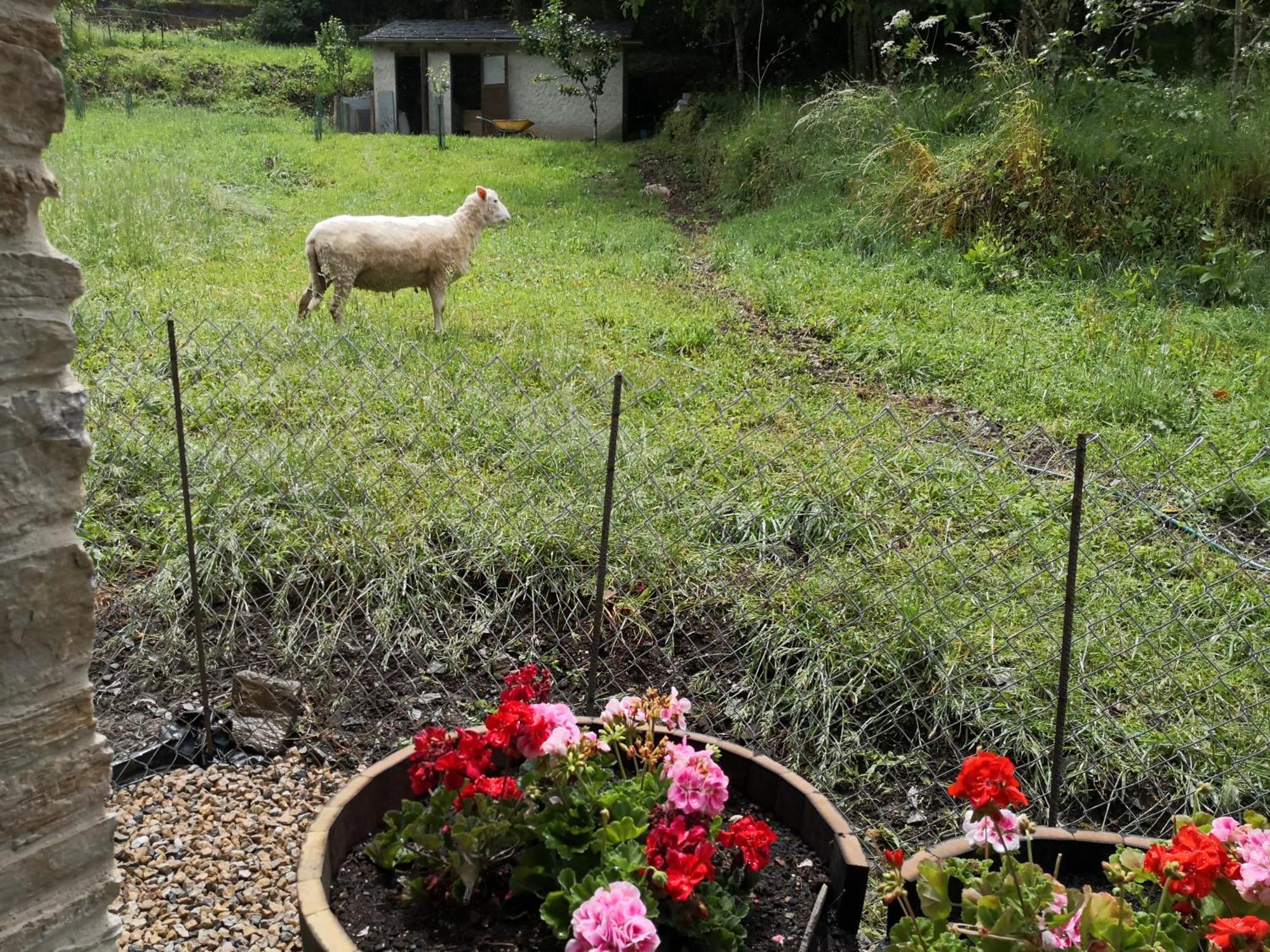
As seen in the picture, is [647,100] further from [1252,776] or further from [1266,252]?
[1252,776]

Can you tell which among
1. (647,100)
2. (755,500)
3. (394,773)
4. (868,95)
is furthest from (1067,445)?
(647,100)

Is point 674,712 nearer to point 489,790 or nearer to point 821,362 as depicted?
point 489,790

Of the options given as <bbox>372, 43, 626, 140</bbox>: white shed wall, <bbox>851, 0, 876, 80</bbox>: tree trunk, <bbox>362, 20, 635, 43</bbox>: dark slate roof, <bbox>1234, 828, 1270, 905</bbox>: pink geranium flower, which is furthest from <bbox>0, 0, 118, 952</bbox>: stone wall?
<bbox>362, 20, 635, 43</bbox>: dark slate roof

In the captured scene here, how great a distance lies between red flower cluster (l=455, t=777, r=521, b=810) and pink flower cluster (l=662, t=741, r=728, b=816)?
0.31m

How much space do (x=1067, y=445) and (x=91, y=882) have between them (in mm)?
4756

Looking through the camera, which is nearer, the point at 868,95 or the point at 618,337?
the point at 618,337

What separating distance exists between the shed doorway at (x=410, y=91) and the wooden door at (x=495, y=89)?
1.83 metres

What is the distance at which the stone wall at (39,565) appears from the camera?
66.4 inches

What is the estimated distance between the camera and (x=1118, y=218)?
8398mm

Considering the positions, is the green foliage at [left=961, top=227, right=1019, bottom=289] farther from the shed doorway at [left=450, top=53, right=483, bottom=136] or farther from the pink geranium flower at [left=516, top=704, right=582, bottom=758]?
the shed doorway at [left=450, top=53, right=483, bottom=136]

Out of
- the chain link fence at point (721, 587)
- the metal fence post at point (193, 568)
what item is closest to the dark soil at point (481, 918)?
the chain link fence at point (721, 587)

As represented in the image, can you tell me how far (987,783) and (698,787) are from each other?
0.57m

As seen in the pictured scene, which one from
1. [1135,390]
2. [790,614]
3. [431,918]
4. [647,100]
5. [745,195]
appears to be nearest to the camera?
[431,918]

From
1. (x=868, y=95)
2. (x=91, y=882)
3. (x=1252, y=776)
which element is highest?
(x=868, y=95)
